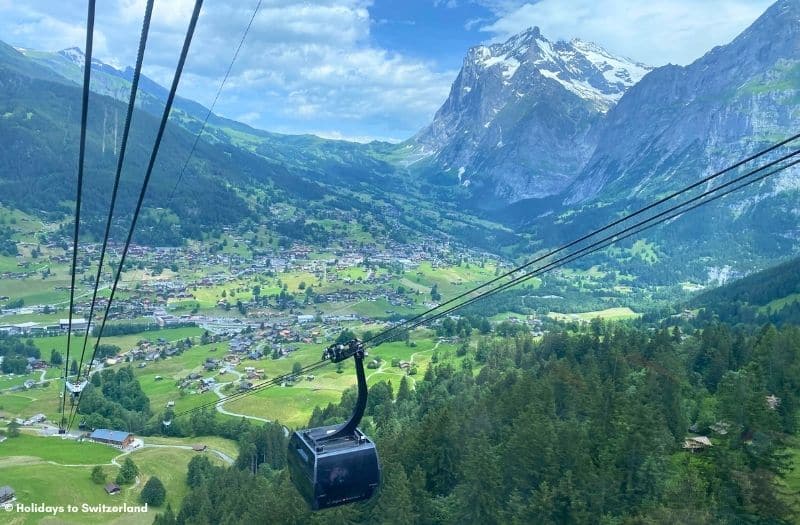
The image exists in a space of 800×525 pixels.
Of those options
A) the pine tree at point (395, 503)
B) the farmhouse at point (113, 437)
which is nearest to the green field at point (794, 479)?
the pine tree at point (395, 503)

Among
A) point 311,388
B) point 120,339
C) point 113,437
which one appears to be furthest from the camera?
point 120,339

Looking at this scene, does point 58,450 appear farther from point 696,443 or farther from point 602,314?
point 602,314

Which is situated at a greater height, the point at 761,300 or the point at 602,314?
the point at 761,300

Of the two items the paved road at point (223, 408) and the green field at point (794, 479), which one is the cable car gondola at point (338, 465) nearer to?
the green field at point (794, 479)

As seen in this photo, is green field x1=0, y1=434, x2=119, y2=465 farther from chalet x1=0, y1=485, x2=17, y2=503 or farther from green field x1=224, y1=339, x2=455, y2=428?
green field x1=224, y1=339, x2=455, y2=428

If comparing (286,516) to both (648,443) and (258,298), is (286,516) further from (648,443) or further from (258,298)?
(258,298)

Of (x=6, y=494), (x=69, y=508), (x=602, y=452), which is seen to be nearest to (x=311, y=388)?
(x=69, y=508)

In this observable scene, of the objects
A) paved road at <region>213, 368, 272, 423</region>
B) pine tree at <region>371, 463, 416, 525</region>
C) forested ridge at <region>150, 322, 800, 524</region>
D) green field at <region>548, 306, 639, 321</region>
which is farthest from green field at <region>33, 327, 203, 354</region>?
pine tree at <region>371, 463, 416, 525</region>
